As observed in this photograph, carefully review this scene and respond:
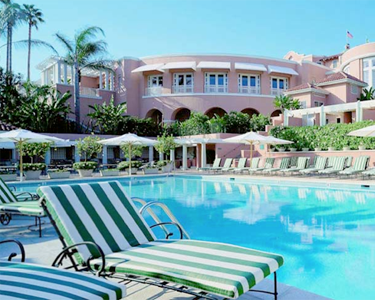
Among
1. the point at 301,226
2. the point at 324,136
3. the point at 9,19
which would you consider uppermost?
the point at 9,19

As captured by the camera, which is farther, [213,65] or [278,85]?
[278,85]

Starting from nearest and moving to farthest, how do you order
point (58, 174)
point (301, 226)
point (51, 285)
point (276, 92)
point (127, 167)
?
point (51, 285) < point (301, 226) < point (58, 174) < point (127, 167) < point (276, 92)

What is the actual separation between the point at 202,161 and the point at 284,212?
16.3 metres

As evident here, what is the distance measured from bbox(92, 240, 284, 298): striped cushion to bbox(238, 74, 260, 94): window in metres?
32.3

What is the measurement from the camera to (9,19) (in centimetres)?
2848

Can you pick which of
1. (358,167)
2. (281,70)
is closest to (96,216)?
(358,167)

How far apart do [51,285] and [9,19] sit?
104ft

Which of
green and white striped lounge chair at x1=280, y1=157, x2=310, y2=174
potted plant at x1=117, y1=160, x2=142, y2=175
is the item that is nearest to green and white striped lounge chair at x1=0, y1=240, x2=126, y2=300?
green and white striped lounge chair at x1=280, y1=157, x2=310, y2=174

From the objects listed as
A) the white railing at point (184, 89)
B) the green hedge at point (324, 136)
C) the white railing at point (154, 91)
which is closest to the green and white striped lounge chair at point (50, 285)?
the green hedge at point (324, 136)

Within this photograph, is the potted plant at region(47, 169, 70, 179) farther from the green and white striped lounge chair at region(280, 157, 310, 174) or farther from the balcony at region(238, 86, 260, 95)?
the balcony at region(238, 86, 260, 95)

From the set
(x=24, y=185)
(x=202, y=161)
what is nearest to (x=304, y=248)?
(x=24, y=185)

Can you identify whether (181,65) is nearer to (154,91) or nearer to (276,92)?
(154,91)

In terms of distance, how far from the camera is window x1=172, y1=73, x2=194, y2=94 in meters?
34.4

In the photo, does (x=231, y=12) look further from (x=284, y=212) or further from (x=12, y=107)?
(x=12, y=107)
